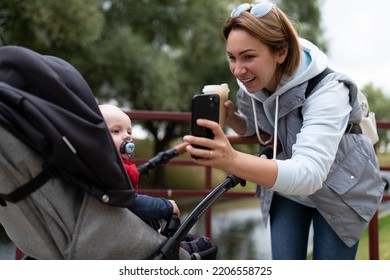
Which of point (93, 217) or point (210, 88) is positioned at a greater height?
point (210, 88)

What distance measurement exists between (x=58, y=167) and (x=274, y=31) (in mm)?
880

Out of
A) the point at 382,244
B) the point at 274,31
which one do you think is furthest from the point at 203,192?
the point at 382,244

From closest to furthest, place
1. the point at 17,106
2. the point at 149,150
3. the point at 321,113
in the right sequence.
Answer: the point at 17,106, the point at 321,113, the point at 149,150

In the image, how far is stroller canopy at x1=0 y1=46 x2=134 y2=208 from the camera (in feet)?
4.42

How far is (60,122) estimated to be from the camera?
136 cm

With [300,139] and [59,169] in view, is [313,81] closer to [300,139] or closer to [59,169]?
[300,139]

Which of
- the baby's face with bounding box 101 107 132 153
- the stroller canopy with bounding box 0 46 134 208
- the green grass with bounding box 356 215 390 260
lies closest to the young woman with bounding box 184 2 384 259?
the stroller canopy with bounding box 0 46 134 208

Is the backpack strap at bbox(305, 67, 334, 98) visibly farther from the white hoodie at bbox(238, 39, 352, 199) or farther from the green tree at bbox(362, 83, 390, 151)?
the green tree at bbox(362, 83, 390, 151)

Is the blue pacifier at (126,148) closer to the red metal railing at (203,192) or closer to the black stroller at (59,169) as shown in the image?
the black stroller at (59,169)

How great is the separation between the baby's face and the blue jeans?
2.61 ft
